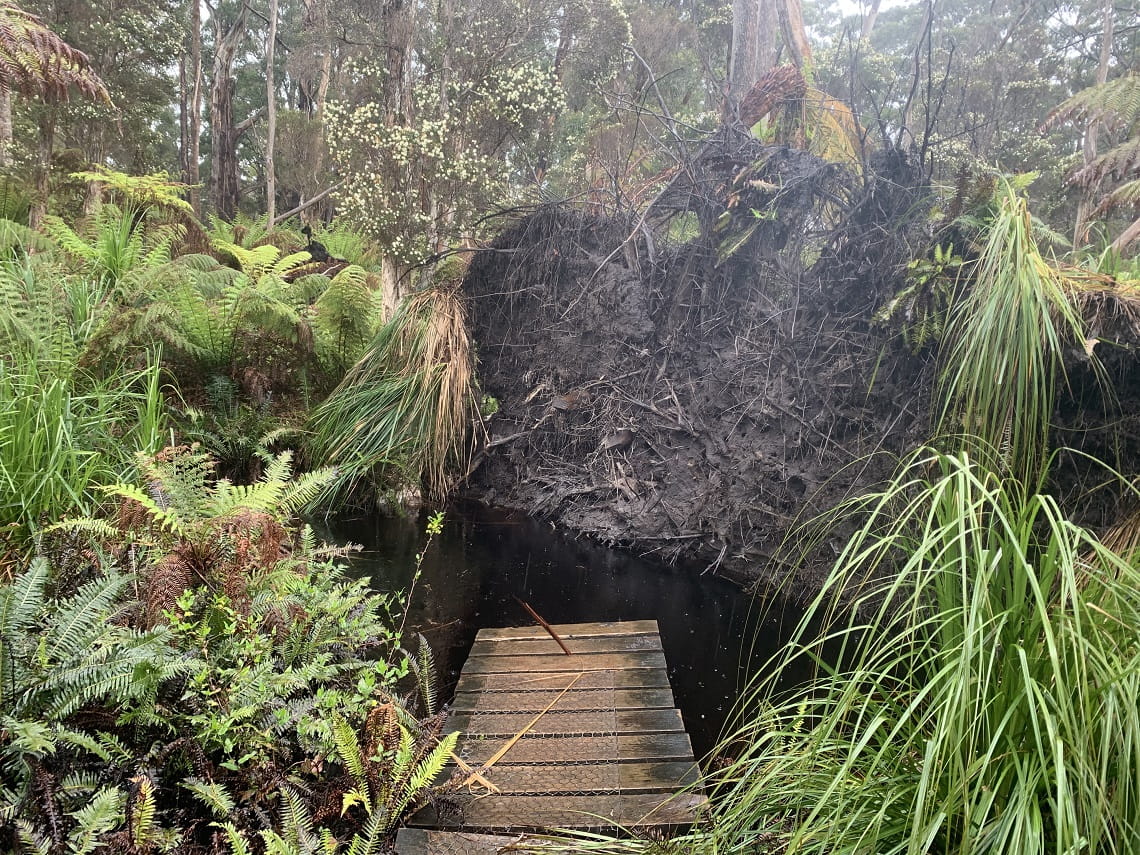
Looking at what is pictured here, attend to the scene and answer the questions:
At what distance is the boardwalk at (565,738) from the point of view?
192 centimetres

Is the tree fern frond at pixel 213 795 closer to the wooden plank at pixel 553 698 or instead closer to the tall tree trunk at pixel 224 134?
the wooden plank at pixel 553 698

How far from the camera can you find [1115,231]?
41.8 feet

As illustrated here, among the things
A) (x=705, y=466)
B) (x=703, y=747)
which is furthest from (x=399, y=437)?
(x=703, y=747)

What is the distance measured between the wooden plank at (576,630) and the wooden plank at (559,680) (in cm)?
35

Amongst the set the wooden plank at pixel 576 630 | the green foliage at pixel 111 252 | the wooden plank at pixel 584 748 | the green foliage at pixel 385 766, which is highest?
the green foliage at pixel 111 252

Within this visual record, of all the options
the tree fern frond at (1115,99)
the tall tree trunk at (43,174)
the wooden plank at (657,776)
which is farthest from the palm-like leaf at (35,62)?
the tree fern frond at (1115,99)

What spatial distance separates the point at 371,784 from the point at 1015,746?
1556mm

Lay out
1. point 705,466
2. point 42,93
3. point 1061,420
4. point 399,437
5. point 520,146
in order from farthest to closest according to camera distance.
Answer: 1. point 520,146
2. point 42,93
3. point 399,437
4. point 705,466
5. point 1061,420

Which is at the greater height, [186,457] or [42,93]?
[42,93]

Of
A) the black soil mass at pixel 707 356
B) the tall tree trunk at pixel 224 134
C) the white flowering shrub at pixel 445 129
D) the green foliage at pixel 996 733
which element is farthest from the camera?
the tall tree trunk at pixel 224 134

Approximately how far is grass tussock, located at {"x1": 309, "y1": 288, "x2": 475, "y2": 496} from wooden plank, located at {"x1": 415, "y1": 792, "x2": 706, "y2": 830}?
10.0 ft

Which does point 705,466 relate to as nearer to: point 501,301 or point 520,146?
point 501,301

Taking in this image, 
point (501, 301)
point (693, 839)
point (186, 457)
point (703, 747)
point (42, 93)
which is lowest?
point (703, 747)

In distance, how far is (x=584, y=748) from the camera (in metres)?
2.27
